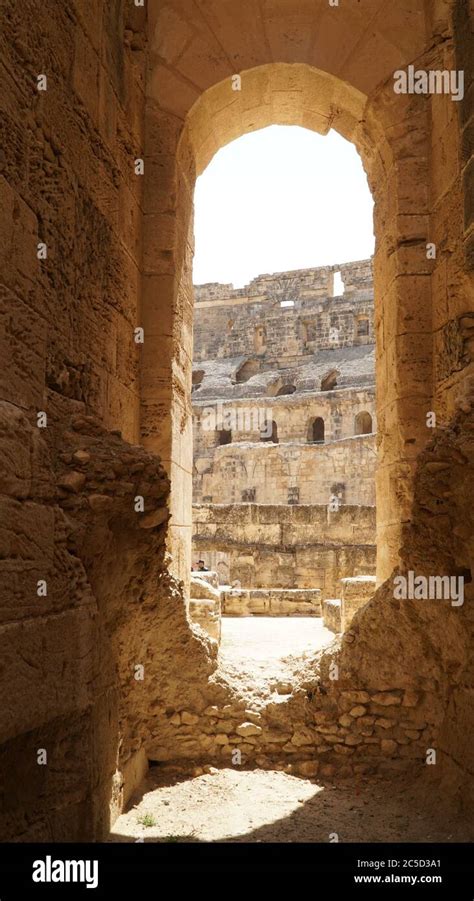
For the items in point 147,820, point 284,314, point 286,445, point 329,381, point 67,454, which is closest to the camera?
point 67,454

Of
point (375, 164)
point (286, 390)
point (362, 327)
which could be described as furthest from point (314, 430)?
point (375, 164)

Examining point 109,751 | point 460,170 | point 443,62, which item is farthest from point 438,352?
point 109,751

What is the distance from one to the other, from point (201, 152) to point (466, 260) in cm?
293

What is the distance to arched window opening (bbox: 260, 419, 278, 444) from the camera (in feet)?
96.4

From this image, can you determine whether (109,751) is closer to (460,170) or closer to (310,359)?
(460,170)

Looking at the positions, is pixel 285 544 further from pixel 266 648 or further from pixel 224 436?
pixel 224 436

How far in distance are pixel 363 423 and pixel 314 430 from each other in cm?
417

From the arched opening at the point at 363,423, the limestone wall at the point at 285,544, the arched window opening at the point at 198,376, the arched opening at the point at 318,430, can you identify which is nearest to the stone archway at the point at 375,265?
the limestone wall at the point at 285,544

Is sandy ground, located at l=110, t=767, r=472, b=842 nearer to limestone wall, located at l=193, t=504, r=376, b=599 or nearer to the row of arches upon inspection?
limestone wall, located at l=193, t=504, r=376, b=599

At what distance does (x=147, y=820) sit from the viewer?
13.3 ft

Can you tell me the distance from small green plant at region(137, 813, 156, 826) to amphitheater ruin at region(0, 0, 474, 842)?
20 centimetres

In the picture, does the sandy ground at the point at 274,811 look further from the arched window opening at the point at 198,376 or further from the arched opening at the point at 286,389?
the arched window opening at the point at 198,376

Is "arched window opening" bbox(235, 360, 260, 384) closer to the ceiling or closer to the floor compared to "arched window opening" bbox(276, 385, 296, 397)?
closer to the ceiling
